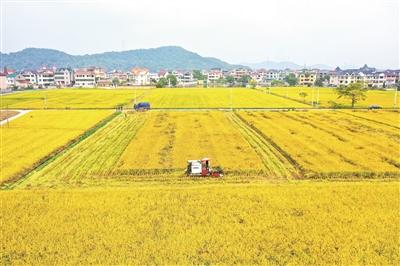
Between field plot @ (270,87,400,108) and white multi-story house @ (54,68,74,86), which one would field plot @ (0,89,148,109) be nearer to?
field plot @ (270,87,400,108)

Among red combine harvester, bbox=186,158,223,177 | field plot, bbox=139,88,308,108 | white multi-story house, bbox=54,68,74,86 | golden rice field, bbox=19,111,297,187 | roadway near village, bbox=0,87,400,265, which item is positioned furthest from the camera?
white multi-story house, bbox=54,68,74,86

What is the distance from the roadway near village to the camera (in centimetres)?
1406

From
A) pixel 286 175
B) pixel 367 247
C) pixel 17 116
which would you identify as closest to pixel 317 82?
pixel 17 116

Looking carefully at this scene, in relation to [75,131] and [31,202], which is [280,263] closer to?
[31,202]

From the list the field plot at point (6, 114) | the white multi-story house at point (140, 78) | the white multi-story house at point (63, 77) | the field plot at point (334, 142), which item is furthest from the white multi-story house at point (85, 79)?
the field plot at point (334, 142)

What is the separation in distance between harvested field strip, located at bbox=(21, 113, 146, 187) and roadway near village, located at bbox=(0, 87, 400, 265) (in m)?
0.14

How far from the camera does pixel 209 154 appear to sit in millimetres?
29828

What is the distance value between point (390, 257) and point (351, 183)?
32.4 ft

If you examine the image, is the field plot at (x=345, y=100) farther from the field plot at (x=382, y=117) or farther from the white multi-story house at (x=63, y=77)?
the white multi-story house at (x=63, y=77)

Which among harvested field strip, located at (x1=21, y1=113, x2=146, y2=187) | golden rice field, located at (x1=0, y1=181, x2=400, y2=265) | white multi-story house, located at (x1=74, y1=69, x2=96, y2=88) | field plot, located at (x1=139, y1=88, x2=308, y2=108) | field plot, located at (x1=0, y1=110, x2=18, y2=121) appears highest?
white multi-story house, located at (x1=74, y1=69, x2=96, y2=88)

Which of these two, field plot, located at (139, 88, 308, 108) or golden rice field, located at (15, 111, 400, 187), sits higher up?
field plot, located at (139, 88, 308, 108)

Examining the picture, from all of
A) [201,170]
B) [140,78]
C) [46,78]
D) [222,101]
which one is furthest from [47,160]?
[140,78]

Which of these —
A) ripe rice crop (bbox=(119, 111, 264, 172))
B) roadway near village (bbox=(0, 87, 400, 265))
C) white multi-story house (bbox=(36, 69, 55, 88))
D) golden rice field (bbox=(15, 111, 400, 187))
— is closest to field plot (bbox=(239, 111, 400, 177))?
golden rice field (bbox=(15, 111, 400, 187))

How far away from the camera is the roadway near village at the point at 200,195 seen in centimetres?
1406
